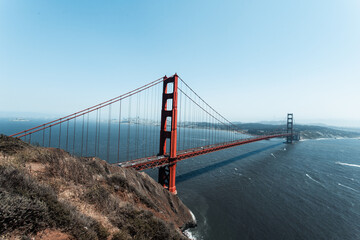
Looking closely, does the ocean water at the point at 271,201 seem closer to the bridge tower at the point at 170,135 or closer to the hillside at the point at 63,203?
the bridge tower at the point at 170,135

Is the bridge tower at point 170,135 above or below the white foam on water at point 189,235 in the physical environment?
above

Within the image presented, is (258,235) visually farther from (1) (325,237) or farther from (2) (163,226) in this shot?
(2) (163,226)

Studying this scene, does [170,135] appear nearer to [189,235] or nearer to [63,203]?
[189,235]

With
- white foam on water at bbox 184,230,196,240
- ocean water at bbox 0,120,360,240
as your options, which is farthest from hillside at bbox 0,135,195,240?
ocean water at bbox 0,120,360,240

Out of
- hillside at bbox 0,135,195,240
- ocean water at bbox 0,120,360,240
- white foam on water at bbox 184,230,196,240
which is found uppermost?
hillside at bbox 0,135,195,240

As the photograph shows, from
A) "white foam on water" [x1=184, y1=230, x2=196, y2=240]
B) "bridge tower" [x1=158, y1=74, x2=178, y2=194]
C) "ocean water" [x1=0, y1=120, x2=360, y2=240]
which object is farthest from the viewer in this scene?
"bridge tower" [x1=158, y1=74, x2=178, y2=194]

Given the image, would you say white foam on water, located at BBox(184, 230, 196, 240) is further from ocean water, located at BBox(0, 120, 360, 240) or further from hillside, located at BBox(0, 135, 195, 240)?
hillside, located at BBox(0, 135, 195, 240)

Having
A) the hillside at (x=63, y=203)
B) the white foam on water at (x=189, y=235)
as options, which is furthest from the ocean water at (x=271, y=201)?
the hillside at (x=63, y=203)
